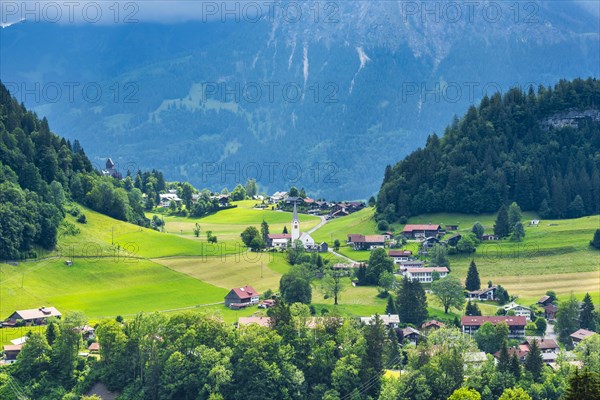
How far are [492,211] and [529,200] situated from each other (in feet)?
17.6

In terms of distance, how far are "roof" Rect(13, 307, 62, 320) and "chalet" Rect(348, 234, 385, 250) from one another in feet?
148

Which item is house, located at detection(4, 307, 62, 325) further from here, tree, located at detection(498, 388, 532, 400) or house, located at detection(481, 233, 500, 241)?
house, located at detection(481, 233, 500, 241)

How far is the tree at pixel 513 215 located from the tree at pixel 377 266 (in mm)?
22134

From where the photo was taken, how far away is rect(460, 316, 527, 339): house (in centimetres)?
11239

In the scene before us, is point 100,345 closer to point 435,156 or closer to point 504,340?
point 504,340

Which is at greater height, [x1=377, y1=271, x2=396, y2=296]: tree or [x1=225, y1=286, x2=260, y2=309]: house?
[x1=377, y1=271, x2=396, y2=296]: tree

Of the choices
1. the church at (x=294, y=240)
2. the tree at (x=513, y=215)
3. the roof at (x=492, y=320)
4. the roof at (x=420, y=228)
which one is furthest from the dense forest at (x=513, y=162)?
the roof at (x=492, y=320)

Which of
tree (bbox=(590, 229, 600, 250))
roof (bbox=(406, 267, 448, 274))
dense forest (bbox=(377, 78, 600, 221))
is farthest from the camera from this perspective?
dense forest (bbox=(377, 78, 600, 221))

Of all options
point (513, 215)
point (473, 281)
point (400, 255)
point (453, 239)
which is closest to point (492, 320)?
point (473, 281)

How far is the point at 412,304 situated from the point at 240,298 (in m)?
17.6

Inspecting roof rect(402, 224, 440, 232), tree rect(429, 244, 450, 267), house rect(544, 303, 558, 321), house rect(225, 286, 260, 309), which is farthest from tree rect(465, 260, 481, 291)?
roof rect(402, 224, 440, 232)

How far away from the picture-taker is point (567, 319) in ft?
371

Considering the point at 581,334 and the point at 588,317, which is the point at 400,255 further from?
the point at 581,334

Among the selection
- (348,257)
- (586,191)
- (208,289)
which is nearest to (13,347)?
(208,289)
